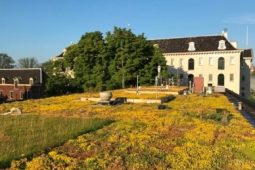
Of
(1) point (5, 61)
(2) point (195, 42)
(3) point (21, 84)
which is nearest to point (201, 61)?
(2) point (195, 42)

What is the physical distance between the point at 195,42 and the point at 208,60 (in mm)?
5467

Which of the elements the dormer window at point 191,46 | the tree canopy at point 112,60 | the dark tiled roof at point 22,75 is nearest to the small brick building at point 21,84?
the dark tiled roof at point 22,75

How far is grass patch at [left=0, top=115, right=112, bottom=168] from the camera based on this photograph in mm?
12746

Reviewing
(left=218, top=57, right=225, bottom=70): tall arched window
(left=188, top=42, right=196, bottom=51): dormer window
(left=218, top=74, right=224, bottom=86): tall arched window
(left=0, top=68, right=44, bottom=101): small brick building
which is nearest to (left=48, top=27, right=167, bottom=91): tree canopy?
(left=0, top=68, right=44, bottom=101): small brick building

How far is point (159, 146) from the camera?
13.9m

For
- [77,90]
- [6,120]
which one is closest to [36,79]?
[77,90]

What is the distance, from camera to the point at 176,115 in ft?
71.1

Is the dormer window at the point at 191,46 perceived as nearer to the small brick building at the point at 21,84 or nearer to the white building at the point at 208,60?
the white building at the point at 208,60

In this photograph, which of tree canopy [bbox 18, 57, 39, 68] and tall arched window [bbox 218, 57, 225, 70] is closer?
tall arched window [bbox 218, 57, 225, 70]

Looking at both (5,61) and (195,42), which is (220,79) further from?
(5,61)

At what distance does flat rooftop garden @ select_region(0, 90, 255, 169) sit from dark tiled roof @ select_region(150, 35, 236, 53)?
67.0m

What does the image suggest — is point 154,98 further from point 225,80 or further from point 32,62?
point 32,62

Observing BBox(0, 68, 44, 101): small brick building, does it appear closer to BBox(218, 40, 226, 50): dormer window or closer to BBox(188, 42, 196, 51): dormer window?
BBox(188, 42, 196, 51): dormer window

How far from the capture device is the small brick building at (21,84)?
8706 cm
